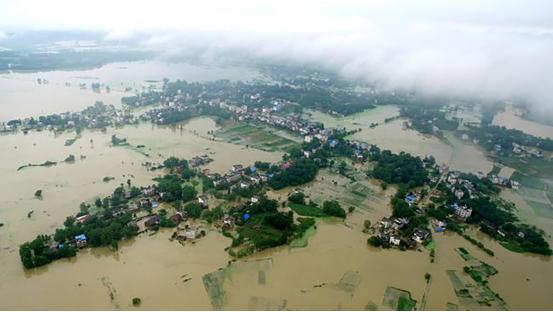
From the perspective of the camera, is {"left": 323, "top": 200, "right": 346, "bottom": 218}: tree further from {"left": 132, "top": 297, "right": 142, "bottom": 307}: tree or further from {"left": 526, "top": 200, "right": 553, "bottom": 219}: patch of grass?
{"left": 526, "top": 200, "right": 553, "bottom": 219}: patch of grass

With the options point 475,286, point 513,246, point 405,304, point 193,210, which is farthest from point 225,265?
point 513,246

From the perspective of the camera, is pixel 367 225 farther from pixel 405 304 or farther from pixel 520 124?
pixel 520 124

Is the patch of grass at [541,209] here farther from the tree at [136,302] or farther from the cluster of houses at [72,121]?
the cluster of houses at [72,121]

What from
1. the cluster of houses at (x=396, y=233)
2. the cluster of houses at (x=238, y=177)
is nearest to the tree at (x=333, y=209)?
the cluster of houses at (x=396, y=233)

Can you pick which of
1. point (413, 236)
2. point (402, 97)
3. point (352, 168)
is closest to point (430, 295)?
point (413, 236)

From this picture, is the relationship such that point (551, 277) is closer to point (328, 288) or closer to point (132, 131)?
point (328, 288)
